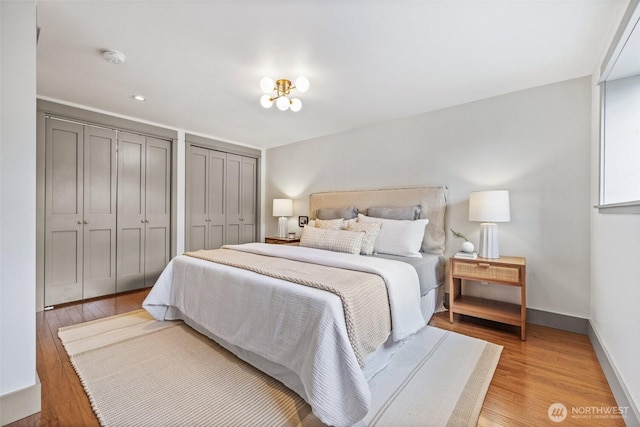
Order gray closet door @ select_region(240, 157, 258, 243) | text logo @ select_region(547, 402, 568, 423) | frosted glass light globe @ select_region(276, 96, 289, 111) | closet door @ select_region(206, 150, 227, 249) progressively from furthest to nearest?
gray closet door @ select_region(240, 157, 258, 243) < closet door @ select_region(206, 150, 227, 249) < frosted glass light globe @ select_region(276, 96, 289, 111) < text logo @ select_region(547, 402, 568, 423)

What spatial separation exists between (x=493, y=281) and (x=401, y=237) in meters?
0.88

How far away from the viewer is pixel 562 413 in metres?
1.46

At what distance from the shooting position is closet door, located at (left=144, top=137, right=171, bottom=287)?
380 cm

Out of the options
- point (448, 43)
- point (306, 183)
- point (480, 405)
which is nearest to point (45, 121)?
point (306, 183)

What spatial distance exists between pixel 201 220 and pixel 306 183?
178 cm

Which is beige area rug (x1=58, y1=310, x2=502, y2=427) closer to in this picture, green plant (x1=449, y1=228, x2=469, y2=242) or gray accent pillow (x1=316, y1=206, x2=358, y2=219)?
green plant (x1=449, y1=228, x2=469, y2=242)

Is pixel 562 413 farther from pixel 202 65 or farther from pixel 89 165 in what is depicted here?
pixel 89 165

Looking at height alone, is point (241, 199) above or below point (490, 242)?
above

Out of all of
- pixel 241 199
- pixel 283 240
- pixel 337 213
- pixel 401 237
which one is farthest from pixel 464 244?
pixel 241 199

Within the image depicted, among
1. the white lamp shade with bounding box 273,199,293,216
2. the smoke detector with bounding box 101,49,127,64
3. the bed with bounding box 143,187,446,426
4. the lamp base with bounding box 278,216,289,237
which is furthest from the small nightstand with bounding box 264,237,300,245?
the smoke detector with bounding box 101,49,127,64

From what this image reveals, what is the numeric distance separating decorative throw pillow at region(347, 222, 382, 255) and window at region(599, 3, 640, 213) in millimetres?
1762

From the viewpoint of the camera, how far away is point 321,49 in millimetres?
2029

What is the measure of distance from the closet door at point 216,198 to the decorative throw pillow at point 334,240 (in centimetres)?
198

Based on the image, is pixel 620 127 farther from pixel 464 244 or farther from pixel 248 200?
pixel 248 200
